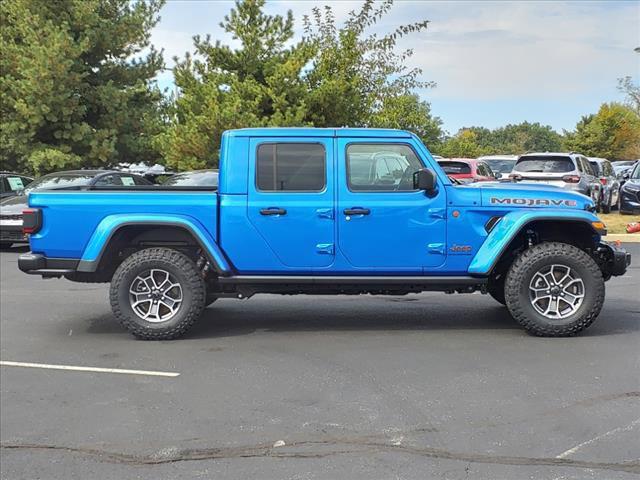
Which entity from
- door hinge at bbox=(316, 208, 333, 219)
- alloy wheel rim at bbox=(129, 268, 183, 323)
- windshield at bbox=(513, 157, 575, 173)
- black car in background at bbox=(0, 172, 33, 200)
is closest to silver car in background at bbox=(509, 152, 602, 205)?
windshield at bbox=(513, 157, 575, 173)

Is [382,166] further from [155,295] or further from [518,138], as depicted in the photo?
[518,138]

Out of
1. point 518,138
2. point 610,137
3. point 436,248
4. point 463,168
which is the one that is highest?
point 518,138

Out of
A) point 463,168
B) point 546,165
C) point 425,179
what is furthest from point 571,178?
point 425,179

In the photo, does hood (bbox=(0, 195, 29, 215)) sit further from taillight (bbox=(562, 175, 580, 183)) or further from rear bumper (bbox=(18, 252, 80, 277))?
taillight (bbox=(562, 175, 580, 183))

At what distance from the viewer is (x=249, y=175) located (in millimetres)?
6414

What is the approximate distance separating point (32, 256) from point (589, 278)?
510 centimetres

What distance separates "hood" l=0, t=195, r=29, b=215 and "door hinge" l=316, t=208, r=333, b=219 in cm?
896

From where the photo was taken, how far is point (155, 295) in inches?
254

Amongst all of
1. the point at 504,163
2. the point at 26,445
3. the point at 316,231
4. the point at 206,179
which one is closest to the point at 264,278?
the point at 316,231

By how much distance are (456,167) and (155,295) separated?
12165 millimetres

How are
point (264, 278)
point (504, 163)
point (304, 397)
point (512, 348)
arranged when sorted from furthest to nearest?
1. point (504, 163)
2. point (264, 278)
3. point (512, 348)
4. point (304, 397)

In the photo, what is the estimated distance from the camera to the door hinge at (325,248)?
249 inches

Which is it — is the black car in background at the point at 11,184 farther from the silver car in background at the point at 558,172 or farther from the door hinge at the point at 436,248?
the door hinge at the point at 436,248

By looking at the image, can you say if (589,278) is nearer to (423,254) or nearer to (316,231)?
(423,254)
